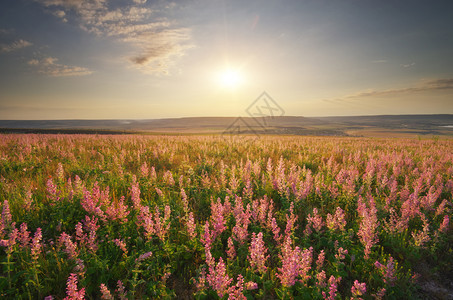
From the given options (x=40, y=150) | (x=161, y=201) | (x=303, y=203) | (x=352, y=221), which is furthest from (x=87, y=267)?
(x=40, y=150)

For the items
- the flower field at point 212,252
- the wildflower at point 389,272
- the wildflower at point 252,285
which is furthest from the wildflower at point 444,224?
the wildflower at point 252,285

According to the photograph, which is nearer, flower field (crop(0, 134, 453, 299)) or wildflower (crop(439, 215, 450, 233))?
flower field (crop(0, 134, 453, 299))

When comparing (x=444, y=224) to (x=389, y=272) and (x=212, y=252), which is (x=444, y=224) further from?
(x=212, y=252)

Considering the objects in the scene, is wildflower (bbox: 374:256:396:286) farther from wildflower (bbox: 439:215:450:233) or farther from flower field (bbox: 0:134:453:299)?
wildflower (bbox: 439:215:450:233)

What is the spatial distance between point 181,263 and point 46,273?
4.70 ft

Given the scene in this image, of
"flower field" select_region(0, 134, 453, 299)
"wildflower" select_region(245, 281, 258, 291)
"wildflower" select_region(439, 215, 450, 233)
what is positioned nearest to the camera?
"wildflower" select_region(245, 281, 258, 291)

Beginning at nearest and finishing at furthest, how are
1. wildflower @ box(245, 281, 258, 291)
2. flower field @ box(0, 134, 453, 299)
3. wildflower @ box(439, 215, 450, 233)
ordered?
wildflower @ box(245, 281, 258, 291), flower field @ box(0, 134, 453, 299), wildflower @ box(439, 215, 450, 233)

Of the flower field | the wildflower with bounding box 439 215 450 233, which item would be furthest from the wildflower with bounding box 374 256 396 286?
the wildflower with bounding box 439 215 450 233

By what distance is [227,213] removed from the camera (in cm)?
307

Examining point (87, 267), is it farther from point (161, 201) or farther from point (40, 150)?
point (40, 150)

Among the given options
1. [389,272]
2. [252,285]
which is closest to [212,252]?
[252,285]

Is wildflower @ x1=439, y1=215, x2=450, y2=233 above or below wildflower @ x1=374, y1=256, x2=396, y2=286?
above

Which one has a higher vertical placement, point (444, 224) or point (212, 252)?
point (444, 224)

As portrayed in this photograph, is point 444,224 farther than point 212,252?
Yes
